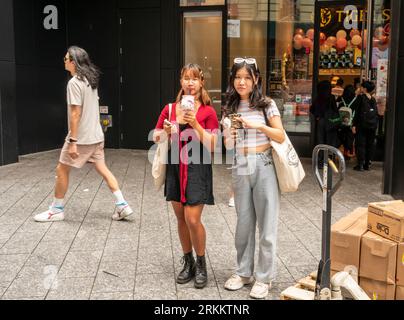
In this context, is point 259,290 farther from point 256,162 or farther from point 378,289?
point 256,162

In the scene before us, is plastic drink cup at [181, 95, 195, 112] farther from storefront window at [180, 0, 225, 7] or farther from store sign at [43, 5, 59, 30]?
store sign at [43, 5, 59, 30]

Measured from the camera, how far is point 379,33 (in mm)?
10898

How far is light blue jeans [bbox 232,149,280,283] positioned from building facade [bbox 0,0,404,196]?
23.6ft

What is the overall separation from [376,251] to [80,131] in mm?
3743

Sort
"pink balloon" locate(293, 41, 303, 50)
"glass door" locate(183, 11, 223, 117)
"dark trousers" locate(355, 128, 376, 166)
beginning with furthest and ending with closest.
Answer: "glass door" locate(183, 11, 223, 117) → "pink balloon" locate(293, 41, 303, 50) → "dark trousers" locate(355, 128, 376, 166)

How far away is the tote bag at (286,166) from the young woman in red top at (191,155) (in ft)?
1.64

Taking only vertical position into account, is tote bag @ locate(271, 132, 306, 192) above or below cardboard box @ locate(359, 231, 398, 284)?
above

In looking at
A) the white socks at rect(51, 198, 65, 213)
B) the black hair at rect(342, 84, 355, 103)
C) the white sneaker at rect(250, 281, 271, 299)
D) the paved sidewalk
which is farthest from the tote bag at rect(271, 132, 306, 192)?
the black hair at rect(342, 84, 355, 103)

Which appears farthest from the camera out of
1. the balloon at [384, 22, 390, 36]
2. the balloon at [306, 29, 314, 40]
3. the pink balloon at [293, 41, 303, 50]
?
the pink balloon at [293, 41, 303, 50]

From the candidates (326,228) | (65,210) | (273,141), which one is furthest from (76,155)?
(326,228)

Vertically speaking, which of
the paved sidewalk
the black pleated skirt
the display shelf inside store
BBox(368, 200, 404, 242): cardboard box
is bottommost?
the paved sidewalk

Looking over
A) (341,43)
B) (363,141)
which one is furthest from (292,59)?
(363,141)

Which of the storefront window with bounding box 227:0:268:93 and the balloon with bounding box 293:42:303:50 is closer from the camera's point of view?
the balloon with bounding box 293:42:303:50

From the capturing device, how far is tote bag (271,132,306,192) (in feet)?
12.9
